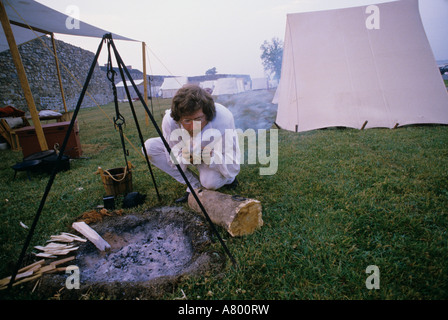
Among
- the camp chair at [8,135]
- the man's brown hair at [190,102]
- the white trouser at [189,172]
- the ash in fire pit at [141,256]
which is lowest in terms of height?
the ash in fire pit at [141,256]

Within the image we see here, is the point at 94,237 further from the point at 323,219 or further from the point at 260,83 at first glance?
the point at 260,83

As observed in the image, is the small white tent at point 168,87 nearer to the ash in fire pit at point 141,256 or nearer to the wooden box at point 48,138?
the wooden box at point 48,138

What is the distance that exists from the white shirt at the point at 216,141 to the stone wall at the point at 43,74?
721 centimetres

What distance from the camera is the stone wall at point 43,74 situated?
33.5 ft

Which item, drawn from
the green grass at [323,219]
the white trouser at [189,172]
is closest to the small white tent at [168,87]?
the green grass at [323,219]

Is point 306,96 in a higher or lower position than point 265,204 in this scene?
higher

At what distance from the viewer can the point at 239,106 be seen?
7.66 meters

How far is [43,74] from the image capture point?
513 inches

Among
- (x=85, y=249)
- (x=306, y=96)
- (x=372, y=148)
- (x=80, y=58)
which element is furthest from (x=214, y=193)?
(x=80, y=58)

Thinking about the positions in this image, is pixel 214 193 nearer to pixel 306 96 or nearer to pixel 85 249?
pixel 85 249

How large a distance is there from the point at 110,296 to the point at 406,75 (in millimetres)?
7074

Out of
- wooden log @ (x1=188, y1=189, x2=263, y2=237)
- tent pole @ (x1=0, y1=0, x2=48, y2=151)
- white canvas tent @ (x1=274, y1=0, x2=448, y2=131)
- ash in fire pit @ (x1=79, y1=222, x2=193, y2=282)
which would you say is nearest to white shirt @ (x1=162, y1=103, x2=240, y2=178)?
wooden log @ (x1=188, y1=189, x2=263, y2=237)

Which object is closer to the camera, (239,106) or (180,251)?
(180,251)

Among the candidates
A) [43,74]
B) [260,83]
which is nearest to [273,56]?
[260,83]
